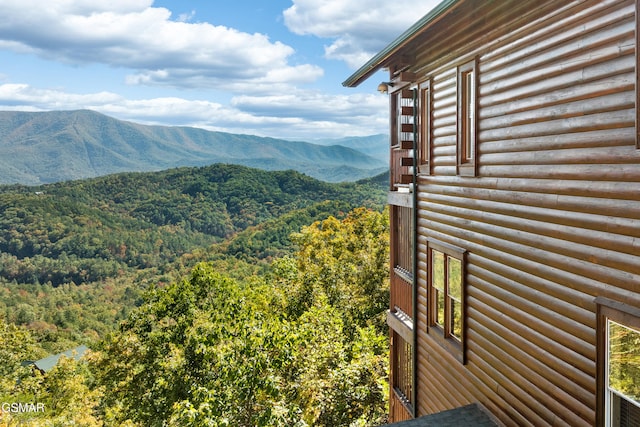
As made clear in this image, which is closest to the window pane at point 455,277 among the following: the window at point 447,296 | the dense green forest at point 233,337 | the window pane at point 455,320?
the window at point 447,296

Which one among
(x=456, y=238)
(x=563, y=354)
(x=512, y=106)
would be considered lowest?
(x=563, y=354)

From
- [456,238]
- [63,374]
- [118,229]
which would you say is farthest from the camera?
[118,229]

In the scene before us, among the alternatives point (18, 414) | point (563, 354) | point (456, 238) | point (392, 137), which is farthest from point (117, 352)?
point (563, 354)

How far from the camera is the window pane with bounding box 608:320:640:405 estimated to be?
13.2ft

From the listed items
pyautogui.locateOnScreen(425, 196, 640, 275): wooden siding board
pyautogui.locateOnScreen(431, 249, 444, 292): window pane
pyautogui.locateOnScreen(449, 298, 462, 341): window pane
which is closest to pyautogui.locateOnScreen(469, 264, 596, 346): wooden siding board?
pyautogui.locateOnScreen(425, 196, 640, 275): wooden siding board

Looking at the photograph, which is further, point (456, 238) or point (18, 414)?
point (18, 414)

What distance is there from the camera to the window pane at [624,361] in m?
4.02

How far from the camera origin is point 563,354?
194 inches

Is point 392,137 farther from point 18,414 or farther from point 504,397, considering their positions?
point 18,414

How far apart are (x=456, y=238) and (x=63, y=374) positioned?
27.4m

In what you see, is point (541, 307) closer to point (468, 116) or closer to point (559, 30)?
point (559, 30)

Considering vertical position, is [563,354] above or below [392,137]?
below

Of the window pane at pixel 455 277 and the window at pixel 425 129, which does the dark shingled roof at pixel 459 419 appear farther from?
the window at pixel 425 129

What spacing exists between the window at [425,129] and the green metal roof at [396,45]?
3.26 ft
